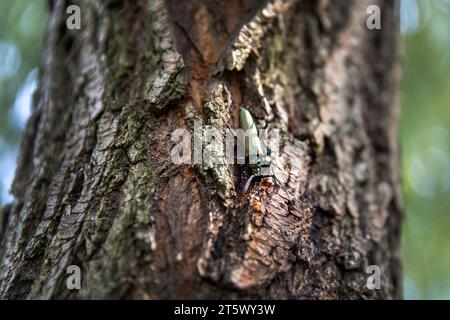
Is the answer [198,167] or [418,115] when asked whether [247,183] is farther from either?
[418,115]

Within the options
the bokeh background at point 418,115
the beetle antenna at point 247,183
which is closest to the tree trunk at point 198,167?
the beetle antenna at point 247,183

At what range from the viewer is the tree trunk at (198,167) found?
1563 mm

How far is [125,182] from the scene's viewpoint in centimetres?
170

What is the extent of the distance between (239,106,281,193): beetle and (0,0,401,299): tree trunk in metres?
0.03

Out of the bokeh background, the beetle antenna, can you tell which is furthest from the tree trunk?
the bokeh background

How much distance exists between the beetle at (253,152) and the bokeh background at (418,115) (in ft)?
5.67

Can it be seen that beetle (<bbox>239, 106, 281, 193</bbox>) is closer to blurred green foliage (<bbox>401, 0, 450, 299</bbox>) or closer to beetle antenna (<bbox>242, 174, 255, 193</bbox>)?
beetle antenna (<bbox>242, 174, 255, 193</bbox>)

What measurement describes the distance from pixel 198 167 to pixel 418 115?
8.31 ft

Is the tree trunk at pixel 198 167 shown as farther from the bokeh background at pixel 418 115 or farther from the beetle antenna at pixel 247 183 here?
the bokeh background at pixel 418 115

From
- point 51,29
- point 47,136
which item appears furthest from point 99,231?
point 51,29

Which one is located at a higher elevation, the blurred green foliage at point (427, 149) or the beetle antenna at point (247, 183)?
the blurred green foliage at point (427, 149)

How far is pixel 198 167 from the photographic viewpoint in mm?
1710

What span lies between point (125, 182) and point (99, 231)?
182 millimetres
